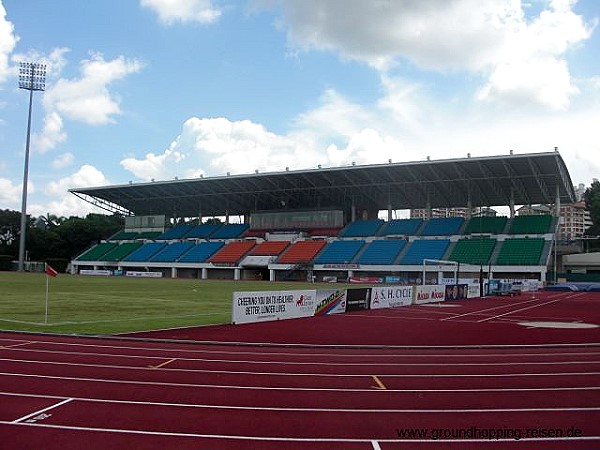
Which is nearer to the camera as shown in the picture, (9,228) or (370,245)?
(370,245)

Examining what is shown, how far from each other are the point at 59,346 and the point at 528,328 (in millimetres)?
17058

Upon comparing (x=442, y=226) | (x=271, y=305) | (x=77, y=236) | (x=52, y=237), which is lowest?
(x=271, y=305)

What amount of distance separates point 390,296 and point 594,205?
6805 centimetres

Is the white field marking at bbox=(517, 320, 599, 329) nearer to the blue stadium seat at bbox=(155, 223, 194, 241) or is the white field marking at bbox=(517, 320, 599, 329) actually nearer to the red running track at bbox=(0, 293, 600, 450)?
the red running track at bbox=(0, 293, 600, 450)

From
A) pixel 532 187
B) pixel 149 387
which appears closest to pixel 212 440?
pixel 149 387

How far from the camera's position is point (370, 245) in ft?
255

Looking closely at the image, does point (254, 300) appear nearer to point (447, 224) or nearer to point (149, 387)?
point (149, 387)

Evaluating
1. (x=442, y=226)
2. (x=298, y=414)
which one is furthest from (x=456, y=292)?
(x=298, y=414)

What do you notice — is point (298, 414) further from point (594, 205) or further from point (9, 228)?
point (9, 228)

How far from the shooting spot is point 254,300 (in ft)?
73.1

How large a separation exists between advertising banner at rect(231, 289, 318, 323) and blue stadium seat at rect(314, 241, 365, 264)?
49007 millimetres

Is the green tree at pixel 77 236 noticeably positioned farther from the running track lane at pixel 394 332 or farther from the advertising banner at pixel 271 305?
the running track lane at pixel 394 332

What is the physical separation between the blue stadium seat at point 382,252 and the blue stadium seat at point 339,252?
168 cm

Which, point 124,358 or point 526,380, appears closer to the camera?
Answer: point 526,380
